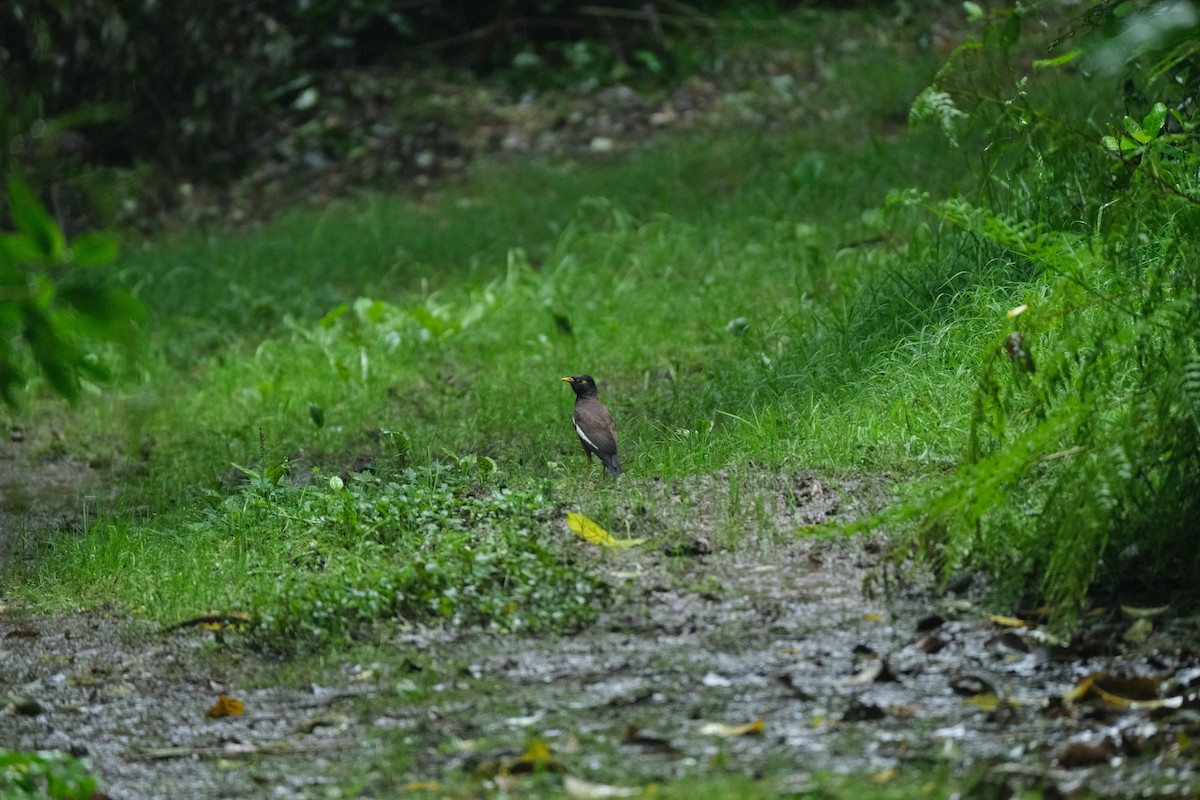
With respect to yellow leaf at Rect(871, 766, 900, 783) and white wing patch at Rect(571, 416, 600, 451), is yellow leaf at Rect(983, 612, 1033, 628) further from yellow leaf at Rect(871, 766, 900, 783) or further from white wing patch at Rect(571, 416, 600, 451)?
white wing patch at Rect(571, 416, 600, 451)

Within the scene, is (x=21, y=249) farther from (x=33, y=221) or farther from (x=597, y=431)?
(x=597, y=431)

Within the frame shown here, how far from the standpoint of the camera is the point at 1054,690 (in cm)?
321

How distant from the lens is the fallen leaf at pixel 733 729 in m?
3.06

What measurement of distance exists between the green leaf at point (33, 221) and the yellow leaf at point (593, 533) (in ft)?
7.52

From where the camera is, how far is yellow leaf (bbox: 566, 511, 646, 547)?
165 inches

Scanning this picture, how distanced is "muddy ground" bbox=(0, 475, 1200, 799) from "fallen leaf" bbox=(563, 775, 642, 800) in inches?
1.8

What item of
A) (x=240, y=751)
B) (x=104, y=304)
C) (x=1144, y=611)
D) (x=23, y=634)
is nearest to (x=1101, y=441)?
(x=1144, y=611)

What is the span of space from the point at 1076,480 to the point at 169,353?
5.54 metres

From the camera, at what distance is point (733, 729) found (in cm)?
308

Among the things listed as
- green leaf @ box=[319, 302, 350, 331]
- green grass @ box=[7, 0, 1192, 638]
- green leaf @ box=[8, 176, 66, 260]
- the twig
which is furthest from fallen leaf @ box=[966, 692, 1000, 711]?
green leaf @ box=[319, 302, 350, 331]

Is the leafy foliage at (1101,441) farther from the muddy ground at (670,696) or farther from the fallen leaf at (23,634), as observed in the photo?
the fallen leaf at (23,634)

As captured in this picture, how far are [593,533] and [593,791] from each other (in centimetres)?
151

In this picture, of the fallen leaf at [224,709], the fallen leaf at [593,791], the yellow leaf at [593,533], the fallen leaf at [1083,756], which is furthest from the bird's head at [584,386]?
the fallen leaf at [1083,756]

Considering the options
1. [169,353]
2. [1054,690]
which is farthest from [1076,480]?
[169,353]
